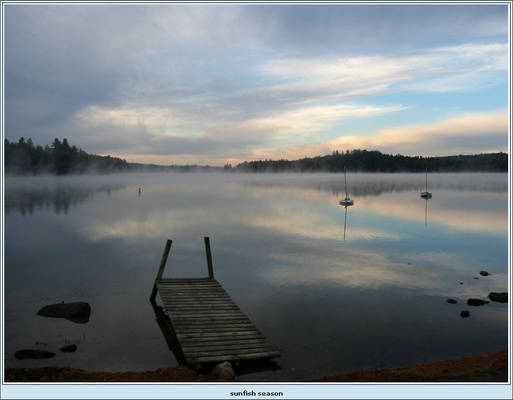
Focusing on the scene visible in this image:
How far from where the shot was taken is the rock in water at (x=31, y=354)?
12695 millimetres

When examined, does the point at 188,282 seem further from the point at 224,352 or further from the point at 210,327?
the point at 224,352

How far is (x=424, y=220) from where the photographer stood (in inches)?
2012

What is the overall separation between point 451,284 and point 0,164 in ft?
71.7

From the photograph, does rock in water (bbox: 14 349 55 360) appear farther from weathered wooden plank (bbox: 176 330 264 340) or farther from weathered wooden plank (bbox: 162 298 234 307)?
weathered wooden plank (bbox: 176 330 264 340)

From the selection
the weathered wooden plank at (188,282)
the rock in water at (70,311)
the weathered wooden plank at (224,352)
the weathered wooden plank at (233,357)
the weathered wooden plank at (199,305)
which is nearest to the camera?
the weathered wooden plank at (233,357)

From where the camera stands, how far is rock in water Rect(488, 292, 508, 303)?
1834 centimetres

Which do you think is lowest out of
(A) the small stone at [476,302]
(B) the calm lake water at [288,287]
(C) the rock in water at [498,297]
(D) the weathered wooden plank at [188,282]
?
(B) the calm lake water at [288,287]

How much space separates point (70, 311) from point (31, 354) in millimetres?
3713

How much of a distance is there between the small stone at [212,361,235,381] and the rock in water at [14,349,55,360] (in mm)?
6236

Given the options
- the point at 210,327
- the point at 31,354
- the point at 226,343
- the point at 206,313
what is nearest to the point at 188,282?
the point at 206,313

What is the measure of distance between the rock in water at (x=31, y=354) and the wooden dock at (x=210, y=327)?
412cm

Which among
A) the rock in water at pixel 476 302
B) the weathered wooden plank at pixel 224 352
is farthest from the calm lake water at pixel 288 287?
the weathered wooden plank at pixel 224 352

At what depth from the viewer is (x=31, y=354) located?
12.8 metres

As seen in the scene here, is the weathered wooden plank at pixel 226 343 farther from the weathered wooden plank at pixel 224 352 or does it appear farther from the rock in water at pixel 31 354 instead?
the rock in water at pixel 31 354
